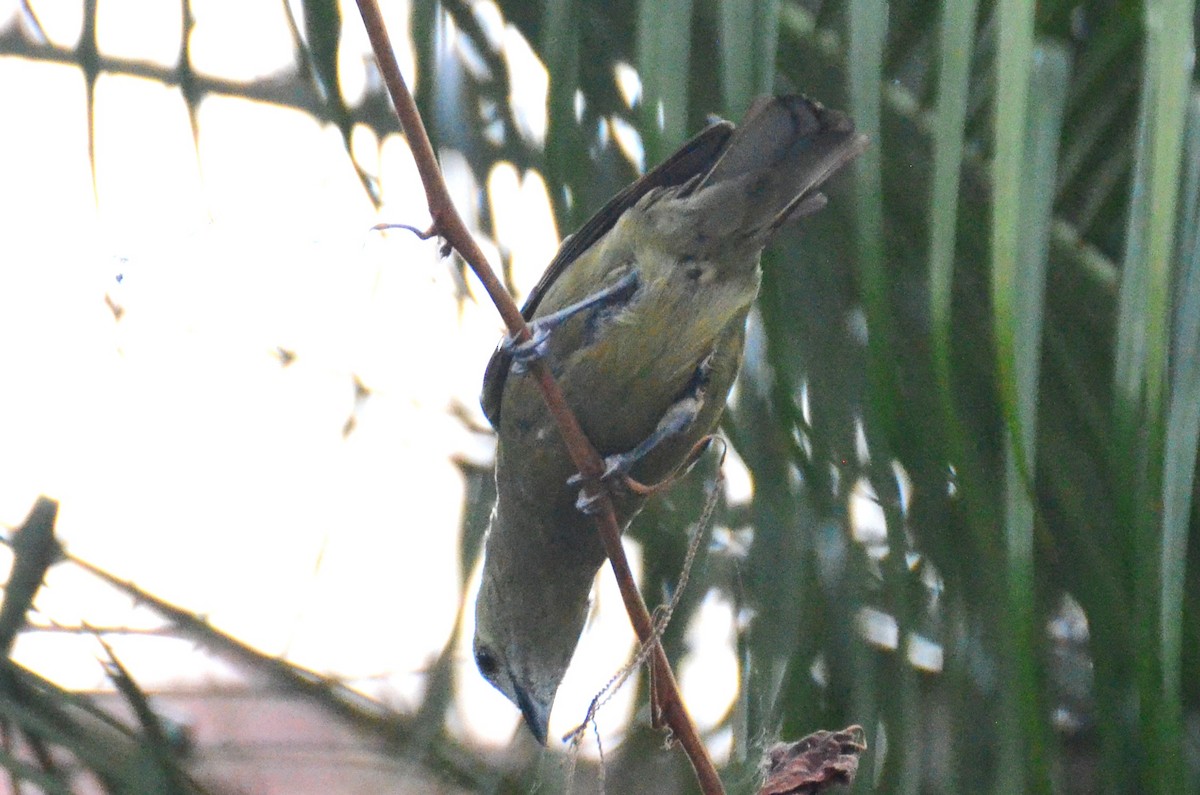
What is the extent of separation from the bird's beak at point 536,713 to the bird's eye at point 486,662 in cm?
9

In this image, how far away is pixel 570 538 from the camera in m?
2.15

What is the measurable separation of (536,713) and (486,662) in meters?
0.17

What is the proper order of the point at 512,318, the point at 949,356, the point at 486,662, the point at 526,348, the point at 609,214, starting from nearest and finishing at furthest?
the point at 949,356, the point at 512,318, the point at 526,348, the point at 609,214, the point at 486,662

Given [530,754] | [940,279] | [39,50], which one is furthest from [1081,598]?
[39,50]

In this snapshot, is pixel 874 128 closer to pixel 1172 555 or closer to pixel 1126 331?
pixel 1126 331

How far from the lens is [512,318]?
1.51 m

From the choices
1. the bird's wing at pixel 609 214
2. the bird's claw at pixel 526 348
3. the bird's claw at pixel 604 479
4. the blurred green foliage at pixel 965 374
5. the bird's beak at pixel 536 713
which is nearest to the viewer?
the blurred green foliage at pixel 965 374

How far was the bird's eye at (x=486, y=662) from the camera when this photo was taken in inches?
90.9

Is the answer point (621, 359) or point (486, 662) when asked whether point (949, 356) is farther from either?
point (486, 662)

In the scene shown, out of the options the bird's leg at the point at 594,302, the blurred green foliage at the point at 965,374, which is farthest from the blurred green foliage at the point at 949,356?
the bird's leg at the point at 594,302

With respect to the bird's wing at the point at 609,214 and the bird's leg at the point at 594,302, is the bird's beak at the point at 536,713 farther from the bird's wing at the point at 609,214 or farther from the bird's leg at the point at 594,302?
the bird's leg at the point at 594,302

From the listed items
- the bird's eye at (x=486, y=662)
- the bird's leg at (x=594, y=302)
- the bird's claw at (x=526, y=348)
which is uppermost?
the bird's leg at (x=594, y=302)

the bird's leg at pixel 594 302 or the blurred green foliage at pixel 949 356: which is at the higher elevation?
the bird's leg at pixel 594 302

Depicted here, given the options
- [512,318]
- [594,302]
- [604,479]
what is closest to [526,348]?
[512,318]
